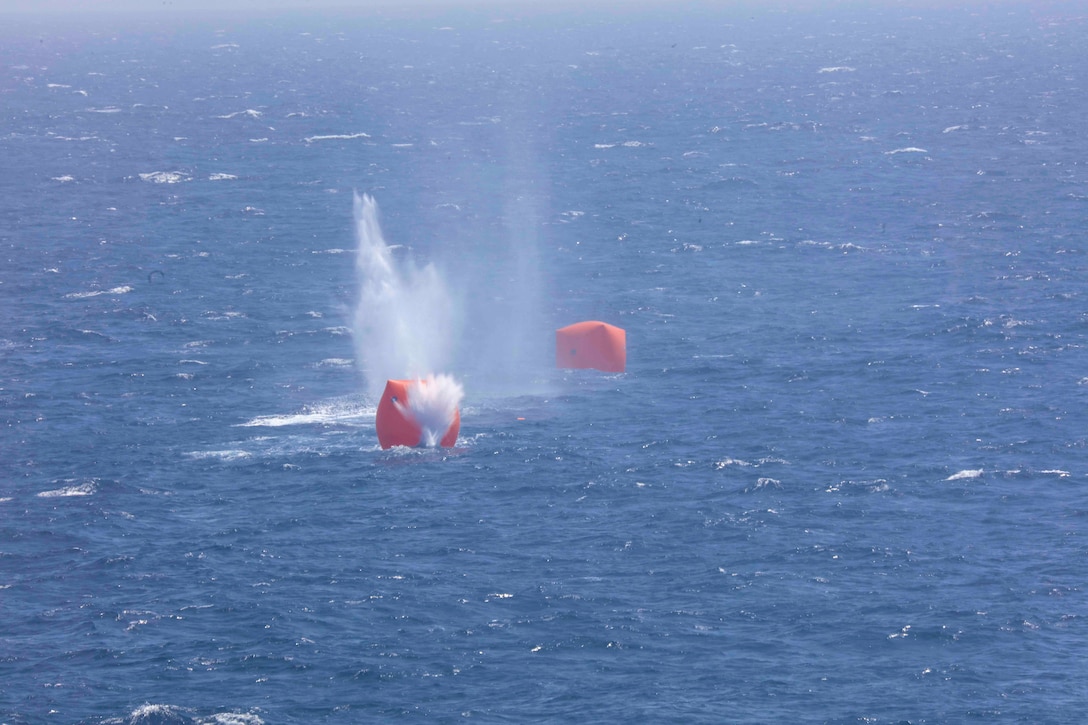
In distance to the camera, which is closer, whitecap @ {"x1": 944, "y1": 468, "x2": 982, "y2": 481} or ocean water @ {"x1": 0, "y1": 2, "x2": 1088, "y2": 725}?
ocean water @ {"x1": 0, "y1": 2, "x2": 1088, "y2": 725}

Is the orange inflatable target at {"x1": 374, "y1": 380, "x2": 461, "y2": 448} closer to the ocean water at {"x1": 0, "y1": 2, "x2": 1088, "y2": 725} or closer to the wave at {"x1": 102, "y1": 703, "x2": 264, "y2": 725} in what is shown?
the ocean water at {"x1": 0, "y1": 2, "x2": 1088, "y2": 725}

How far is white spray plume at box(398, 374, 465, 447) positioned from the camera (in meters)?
83.0

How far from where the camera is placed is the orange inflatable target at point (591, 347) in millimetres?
99625

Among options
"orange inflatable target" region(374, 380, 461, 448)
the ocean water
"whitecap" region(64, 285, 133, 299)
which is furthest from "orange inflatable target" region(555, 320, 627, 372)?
"whitecap" region(64, 285, 133, 299)

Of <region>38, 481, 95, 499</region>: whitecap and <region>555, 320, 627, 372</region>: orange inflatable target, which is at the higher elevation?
<region>555, 320, 627, 372</region>: orange inflatable target

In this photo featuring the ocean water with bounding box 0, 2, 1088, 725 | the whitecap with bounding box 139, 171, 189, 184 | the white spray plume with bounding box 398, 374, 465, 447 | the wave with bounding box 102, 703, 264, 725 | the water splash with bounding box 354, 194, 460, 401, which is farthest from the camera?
the whitecap with bounding box 139, 171, 189, 184


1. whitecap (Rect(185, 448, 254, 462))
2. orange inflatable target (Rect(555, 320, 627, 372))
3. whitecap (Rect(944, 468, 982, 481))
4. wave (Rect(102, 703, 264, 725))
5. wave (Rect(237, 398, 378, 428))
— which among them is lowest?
wave (Rect(102, 703, 264, 725))

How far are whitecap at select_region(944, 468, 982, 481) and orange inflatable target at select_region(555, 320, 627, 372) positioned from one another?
89.4 ft

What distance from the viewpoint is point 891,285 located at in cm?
12188

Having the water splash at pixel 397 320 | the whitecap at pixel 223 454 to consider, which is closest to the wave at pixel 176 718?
the whitecap at pixel 223 454

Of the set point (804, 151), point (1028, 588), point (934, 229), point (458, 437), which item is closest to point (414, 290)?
point (458, 437)

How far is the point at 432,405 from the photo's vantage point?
83.6 m

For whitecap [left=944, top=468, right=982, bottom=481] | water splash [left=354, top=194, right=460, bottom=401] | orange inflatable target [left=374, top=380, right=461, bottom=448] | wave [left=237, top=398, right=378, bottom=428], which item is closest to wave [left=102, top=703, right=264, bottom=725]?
orange inflatable target [left=374, top=380, right=461, bottom=448]

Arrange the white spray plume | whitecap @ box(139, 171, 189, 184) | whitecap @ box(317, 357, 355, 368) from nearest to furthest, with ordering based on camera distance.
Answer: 1. the white spray plume
2. whitecap @ box(317, 357, 355, 368)
3. whitecap @ box(139, 171, 189, 184)
